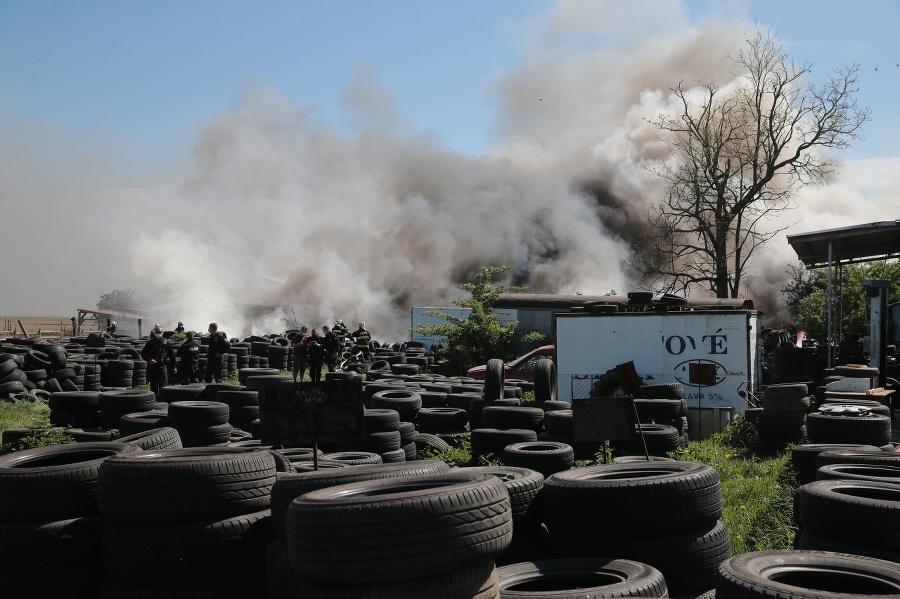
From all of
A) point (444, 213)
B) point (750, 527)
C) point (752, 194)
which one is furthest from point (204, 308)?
point (750, 527)

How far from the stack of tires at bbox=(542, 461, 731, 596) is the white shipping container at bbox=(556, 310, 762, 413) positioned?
9.48 m

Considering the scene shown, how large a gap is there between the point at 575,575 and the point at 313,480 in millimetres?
1871

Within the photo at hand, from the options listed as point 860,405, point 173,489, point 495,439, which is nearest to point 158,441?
point 173,489

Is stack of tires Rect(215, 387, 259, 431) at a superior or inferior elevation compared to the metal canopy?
inferior

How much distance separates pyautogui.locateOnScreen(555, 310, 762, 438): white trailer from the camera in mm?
16375

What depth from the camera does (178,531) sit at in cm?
602

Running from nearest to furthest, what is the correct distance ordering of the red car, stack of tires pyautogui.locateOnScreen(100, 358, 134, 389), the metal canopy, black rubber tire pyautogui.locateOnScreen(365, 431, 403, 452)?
black rubber tire pyautogui.locateOnScreen(365, 431, 403, 452)
the metal canopy
the red car
stack of tires pyautogui.locateOnScreen(100, 358, 134, 389)

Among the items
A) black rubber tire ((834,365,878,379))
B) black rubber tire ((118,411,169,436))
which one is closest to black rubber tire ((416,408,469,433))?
black rubber tire ((118,411,169,436))

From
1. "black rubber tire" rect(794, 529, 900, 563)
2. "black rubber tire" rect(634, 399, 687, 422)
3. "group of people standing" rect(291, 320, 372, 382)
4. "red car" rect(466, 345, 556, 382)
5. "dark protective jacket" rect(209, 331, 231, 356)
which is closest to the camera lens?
"black rubber tire" rect(794, 529, 900, 563)

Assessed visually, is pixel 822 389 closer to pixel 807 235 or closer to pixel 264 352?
pixel 807 235

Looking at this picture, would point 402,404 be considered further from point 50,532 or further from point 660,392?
point 50,532

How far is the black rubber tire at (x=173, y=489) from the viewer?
603 cm

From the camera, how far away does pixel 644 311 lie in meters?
17.4

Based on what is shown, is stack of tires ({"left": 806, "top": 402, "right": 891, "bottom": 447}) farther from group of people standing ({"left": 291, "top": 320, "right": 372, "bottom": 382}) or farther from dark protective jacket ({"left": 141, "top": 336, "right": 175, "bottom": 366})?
dark protective jacket ({"left": 141, "top": 336, "right": 175, "bottom": 366})
